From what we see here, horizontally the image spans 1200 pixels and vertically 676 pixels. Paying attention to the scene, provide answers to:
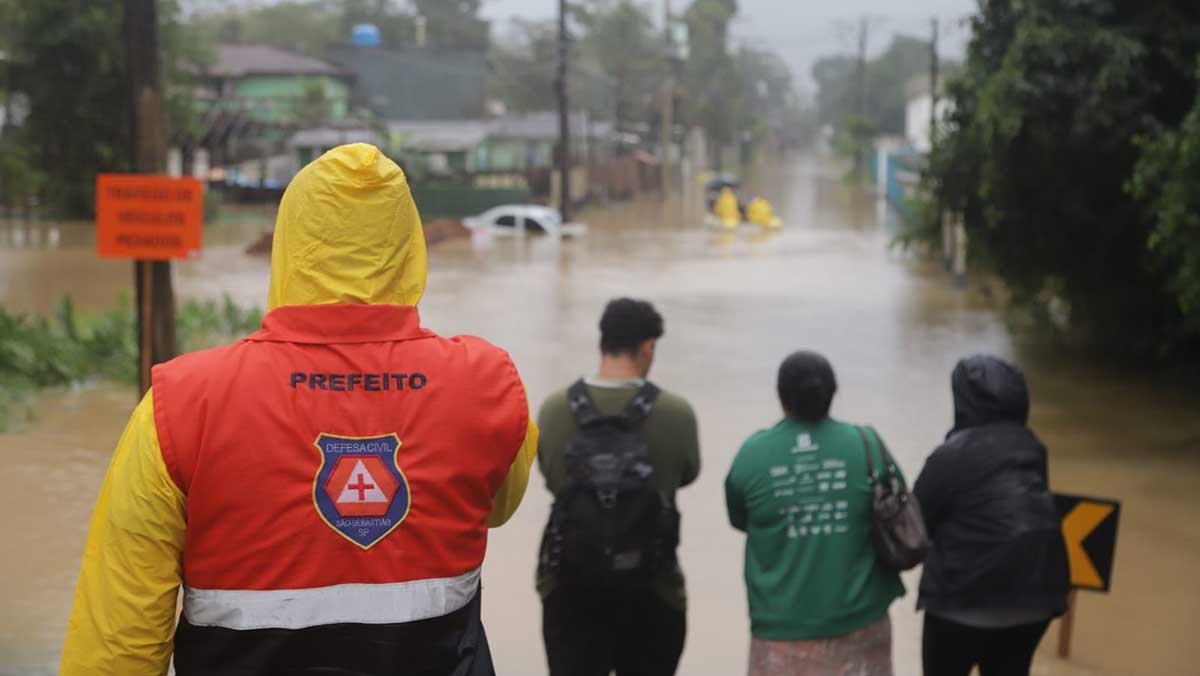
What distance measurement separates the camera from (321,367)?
2.23 metres

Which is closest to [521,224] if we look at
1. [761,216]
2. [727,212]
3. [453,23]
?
[727,212]

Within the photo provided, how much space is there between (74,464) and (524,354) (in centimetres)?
691

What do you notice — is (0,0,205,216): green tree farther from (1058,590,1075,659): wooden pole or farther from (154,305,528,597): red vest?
(154,305,528,597): red vest

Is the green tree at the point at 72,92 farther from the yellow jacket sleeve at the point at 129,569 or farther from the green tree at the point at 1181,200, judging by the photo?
the yellow jacket sleeve at the point at 129,569

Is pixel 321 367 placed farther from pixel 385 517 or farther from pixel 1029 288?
pixel 1029 288

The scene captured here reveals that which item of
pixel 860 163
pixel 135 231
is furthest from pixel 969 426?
pixel 860 163

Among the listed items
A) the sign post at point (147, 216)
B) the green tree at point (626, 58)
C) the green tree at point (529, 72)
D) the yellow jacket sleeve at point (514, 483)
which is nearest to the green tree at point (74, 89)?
the sign post at point (147, 216)

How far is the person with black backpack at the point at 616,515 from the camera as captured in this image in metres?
3.71

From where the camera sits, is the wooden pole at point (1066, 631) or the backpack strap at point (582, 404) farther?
the wooden pole at point (1066, 631)

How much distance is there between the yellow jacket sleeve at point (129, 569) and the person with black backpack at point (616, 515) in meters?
1.69

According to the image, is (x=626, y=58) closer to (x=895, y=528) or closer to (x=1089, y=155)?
(x=1089, y=155)

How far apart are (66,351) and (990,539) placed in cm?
1089

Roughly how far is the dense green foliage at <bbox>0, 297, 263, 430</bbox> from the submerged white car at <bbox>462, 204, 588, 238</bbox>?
2276 cm

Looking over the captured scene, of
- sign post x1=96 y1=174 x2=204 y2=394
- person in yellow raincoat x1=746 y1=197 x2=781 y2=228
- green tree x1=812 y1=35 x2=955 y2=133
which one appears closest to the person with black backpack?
sign post x1=96 y1=174 x2=204 y2=394
